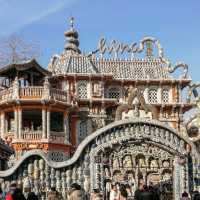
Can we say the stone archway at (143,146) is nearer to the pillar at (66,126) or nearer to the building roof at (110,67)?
the pillar at (66,126)

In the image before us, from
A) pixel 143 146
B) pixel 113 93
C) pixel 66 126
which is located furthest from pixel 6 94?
pixel 143 146

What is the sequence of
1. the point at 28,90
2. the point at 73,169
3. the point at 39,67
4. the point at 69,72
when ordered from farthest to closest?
the point at 69,72 < the point at 39,67 < the point at 28,90 < the point at 73,169

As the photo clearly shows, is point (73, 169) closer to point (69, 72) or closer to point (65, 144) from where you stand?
point (65, 144)

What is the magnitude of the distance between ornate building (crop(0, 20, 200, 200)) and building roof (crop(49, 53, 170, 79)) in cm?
8

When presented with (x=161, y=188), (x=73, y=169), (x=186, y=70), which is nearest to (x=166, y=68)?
(x=186, y=70)

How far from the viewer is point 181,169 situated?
21.4m

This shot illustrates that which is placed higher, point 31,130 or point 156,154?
point 31,130

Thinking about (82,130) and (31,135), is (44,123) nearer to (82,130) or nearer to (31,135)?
(31,135)

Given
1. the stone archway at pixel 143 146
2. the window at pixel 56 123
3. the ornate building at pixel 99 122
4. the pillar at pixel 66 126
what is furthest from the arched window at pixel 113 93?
the stone archway at pixel 143 146

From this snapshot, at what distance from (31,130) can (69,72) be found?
266 inches

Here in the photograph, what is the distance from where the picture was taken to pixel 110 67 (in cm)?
4319

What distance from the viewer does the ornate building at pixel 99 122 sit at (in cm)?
2067

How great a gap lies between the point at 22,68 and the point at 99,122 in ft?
23.9

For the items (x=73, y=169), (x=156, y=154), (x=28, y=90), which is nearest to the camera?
(x=73, y=169)
